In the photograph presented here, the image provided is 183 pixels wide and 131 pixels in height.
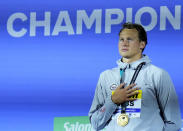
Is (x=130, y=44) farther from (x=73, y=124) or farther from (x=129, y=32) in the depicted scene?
(x=73, y=124)

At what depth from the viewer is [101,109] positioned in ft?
10.4

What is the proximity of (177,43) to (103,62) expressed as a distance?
2.17 feet

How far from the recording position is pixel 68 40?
4508 mm

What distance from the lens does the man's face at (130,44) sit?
3.29 m

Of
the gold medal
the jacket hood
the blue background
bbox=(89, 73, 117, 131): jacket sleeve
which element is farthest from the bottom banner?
the gold medal

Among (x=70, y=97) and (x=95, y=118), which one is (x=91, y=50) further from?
(x=95, y=118)

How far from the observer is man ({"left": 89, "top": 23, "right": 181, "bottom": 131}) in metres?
3.07

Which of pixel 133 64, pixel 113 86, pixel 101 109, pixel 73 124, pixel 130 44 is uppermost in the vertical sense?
pixel 130 44

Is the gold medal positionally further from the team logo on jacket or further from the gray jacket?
the team logo on jacket

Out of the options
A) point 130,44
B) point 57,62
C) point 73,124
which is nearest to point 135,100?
point 130,44

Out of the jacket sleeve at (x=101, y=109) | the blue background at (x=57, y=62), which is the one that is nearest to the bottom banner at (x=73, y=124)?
the blue background at (x=57, y=62)

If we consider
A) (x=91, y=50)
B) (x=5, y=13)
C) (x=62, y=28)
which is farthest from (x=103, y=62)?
(x=5, y=13)

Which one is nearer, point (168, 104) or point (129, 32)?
point (168, 104)

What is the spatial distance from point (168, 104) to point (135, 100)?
0.21m
